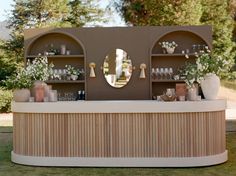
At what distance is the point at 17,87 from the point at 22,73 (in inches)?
9.0

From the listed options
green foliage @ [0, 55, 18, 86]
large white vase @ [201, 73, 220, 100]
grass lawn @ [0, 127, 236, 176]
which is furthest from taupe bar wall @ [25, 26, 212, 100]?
green foliage @ [0, 55, 18, 86]

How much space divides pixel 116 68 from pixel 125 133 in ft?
5.95

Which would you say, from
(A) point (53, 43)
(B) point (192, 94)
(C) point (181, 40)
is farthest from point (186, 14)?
(B) point (192, 94)

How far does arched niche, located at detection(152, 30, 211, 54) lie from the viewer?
7.18m

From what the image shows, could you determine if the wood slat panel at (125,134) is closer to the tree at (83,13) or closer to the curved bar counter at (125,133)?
the curved bar counter at (125,133)

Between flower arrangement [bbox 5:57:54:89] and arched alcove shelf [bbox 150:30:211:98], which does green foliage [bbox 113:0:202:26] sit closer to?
arched alcove shelf [bbox 150:30:211:98]

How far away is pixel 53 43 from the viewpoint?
738 centimetres

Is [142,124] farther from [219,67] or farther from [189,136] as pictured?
[219,67]

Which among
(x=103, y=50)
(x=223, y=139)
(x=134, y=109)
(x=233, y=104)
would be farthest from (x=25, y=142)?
(x=233, y=104)

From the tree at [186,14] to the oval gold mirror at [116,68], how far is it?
22.8 ft

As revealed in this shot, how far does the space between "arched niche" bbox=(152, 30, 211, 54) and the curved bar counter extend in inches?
74.9

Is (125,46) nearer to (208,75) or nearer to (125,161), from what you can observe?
(208,75)

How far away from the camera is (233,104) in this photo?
1519 centimetres

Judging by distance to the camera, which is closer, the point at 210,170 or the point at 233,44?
the point at 210,170
